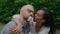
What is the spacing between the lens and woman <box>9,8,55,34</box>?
4.25 m

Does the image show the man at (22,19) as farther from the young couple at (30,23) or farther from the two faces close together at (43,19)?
the two faces close together at (43,19)

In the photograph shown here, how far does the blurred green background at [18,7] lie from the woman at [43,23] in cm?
436

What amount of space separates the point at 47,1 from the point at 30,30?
4.87 metres

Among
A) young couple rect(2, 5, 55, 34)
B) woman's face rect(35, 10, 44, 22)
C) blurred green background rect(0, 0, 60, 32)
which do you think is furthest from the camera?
blurred green background rect(0, 0, 60, 32)

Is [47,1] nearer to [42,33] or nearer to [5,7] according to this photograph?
[5,7]

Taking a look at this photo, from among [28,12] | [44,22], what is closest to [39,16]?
[44,22]

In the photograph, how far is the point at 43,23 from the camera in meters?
4.34

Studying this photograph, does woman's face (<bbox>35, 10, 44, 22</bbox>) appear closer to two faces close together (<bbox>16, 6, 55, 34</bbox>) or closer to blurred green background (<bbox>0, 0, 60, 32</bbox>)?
two faces close together (<bbox>16, 6, 55, 34</bbox>)

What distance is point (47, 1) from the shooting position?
8969 millimetres

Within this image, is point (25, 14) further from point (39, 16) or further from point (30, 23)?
point (39, 16)

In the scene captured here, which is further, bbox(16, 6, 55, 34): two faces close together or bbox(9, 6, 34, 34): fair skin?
bbox(16, 6, 55, 34): two faces close together

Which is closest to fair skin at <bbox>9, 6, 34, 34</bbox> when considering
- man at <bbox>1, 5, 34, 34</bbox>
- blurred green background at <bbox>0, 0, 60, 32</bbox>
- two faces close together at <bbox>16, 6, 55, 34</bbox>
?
man at <bbox>1, 5, 34, 34</bbox>

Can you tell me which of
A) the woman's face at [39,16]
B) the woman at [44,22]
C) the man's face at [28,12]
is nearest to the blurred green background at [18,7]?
the woman at [44,22]

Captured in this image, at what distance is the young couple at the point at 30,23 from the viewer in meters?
3.74
